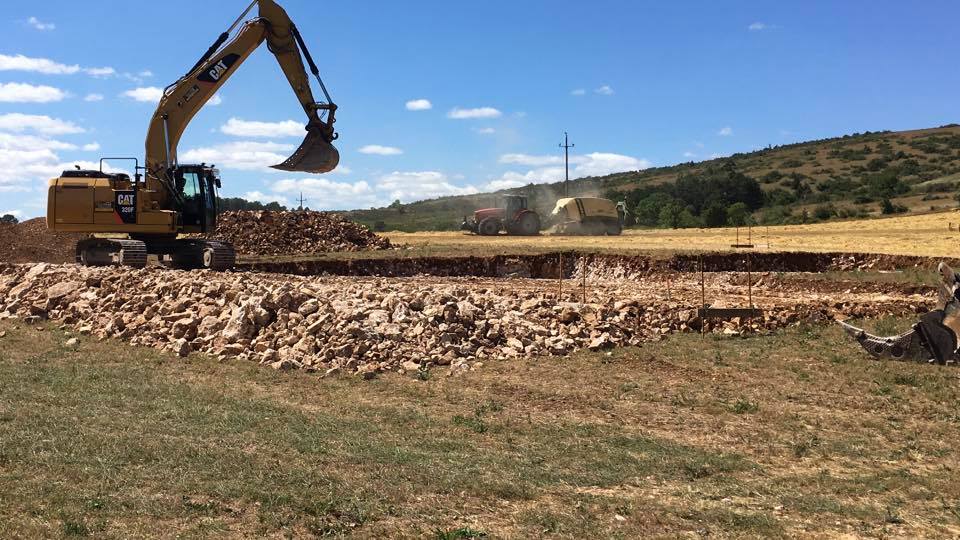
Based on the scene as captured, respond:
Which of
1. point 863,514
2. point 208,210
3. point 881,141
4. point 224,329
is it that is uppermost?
A: point 881,141

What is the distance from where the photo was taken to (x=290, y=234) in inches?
1257

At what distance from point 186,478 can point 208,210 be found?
16058 mm

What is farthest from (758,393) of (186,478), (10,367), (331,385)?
(10,367)

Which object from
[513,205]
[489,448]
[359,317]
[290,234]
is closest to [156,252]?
[290,234]

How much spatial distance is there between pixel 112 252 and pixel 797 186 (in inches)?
2584

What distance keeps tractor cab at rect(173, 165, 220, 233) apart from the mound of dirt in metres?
9.23

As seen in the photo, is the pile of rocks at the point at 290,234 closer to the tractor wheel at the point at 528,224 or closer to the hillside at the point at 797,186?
the tractor wheel at the point at 528,224

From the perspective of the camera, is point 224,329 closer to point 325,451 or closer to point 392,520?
point 325,451

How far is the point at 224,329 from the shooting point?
13508 mm

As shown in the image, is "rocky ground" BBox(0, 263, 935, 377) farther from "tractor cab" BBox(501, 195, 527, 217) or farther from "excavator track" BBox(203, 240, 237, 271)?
"tractor cab" BBox(501, 195, 527, 217)

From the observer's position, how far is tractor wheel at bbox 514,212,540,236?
4197cm

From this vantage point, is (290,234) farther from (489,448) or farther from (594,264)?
(489,448)

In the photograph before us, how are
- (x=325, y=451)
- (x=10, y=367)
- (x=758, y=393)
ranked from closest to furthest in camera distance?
(x=325, y=451)
(x=758, y=393)
(x=10, y=367)

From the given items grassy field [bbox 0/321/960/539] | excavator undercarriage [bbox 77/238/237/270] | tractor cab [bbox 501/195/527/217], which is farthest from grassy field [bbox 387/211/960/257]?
grassy field [bbox 0/321/960/539]
